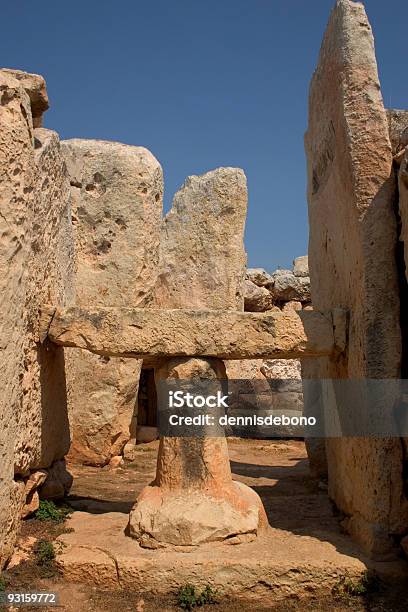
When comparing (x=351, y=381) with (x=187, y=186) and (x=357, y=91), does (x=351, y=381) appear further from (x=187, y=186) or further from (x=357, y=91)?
(x=187, y=186)

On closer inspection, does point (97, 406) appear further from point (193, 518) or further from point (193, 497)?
point (193, 518)

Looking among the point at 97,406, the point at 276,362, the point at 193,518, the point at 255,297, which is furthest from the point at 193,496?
the point at 255,297

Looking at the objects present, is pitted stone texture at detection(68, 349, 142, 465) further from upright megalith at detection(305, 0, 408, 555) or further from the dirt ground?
upright megalith at detection(305, 0, 408, 555)

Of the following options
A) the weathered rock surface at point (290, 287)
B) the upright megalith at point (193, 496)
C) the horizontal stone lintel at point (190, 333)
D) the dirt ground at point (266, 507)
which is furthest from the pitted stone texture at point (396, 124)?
the weathered rock surface at point (290, 287)

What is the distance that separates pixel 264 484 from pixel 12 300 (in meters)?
3.64

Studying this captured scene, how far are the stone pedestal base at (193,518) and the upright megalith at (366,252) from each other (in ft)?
2.45

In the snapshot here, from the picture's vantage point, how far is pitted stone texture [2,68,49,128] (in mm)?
4262

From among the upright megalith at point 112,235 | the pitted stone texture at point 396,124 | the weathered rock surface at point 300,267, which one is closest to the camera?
the pitted stone texture at point 396,124

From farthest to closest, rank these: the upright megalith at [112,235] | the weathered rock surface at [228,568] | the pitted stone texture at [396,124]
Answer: the upright megalith at [112,235] → the pitted stone texture at [396,124] → the weathered rock surface at [228,568]

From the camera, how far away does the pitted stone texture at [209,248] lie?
962 cm

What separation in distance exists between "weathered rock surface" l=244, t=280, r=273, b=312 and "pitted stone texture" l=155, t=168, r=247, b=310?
214 cm

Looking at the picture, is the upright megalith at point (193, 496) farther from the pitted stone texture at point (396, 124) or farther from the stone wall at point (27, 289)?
the pitted stone texture at point (396, 124)

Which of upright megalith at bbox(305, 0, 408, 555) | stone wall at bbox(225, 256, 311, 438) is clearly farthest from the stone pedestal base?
stone wall at bbox(225, 256, 311, 438)

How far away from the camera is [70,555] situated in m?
3.99
